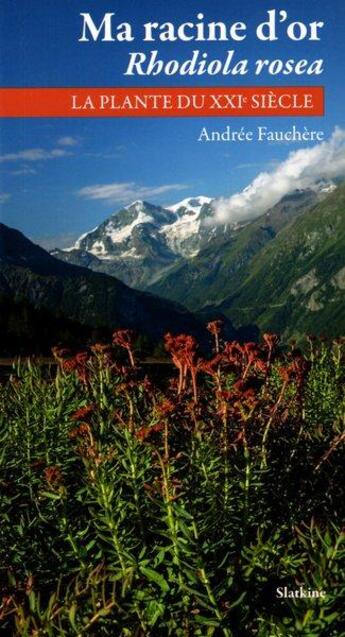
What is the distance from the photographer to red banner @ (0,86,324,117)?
43.9 ft

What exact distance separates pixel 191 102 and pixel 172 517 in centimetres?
1217

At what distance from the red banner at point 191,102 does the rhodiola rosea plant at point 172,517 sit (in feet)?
30.1

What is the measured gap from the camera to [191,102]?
44.7 ft

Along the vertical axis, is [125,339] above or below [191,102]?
below

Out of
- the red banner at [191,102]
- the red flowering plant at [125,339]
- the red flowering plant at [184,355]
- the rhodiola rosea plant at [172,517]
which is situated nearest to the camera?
the rhodiola rosea plant at [172,517]

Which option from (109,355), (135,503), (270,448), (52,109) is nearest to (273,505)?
(270,448)

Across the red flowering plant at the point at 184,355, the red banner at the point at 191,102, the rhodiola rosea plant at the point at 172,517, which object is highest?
the red banner at the point at 191,102

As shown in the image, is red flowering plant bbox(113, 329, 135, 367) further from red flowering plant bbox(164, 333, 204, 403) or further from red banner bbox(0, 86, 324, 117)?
red banner bbox(0, 86, 324, 117)

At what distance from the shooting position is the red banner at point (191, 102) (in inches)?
526

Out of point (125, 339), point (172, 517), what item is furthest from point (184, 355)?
point (172, 517)

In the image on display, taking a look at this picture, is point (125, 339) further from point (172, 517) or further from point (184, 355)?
point (172, 517)

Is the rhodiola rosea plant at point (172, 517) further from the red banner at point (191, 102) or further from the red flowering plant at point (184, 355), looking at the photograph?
the red banner at point (191, 102)

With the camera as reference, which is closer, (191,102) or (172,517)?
(172,517)

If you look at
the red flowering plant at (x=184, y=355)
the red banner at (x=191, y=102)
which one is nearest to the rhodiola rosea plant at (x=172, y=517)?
the red flowering plant at (x=184, y=355)
